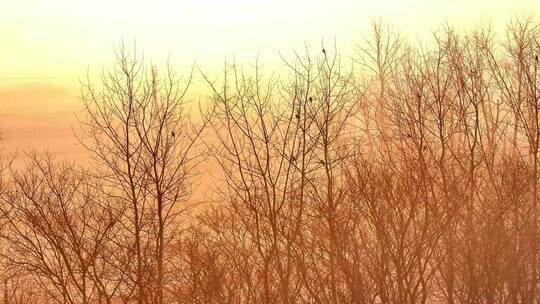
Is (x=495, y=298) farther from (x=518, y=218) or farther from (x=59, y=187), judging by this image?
(x=59, y=187)

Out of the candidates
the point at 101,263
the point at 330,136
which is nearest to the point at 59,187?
the point at 101,263

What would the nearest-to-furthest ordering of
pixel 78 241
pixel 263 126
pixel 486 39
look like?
pixel 263 126 → pixel 78 241 → pixel 486 39

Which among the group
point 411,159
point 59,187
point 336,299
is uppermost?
point 59,187

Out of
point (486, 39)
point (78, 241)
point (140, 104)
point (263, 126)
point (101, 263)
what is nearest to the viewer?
point (263, 126)

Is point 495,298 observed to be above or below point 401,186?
below

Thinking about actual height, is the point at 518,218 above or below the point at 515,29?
below

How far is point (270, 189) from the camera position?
1059 centimetres

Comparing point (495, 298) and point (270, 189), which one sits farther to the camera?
point (495, 298)

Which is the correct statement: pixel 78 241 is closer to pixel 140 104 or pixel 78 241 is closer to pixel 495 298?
pixel 140 104

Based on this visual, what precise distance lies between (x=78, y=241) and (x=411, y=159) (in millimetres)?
6021

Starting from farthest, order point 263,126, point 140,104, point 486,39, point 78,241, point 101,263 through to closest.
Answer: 1. point 486,39
2. point 101,263
3. point 78,241
4. point 140,104
5. point 263,126

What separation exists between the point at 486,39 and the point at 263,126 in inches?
285

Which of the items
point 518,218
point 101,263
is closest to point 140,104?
point 101,263

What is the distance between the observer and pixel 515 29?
1423 cm
